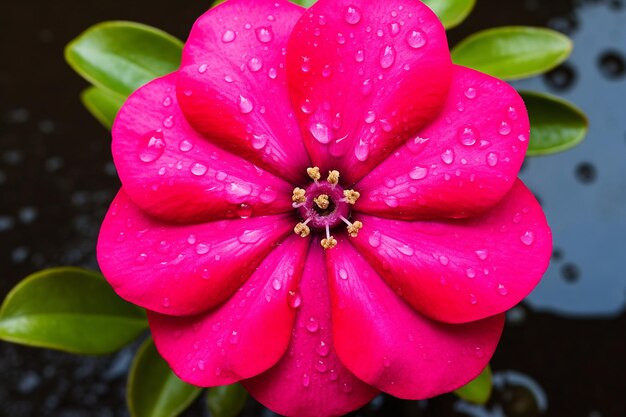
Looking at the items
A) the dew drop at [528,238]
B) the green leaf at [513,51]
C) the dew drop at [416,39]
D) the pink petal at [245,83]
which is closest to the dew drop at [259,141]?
the pink petal at [245,83]

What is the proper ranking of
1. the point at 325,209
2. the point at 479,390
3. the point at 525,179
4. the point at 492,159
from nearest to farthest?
1. the point at 492,159
2. the point at 325,209
3. the point at 479,390
4. the point at 525,179

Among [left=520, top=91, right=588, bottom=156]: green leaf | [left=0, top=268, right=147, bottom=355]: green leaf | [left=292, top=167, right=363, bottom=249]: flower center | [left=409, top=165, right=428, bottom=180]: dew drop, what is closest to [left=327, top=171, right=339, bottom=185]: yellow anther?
[left=292, top=167, right=363, bottom=249]: flower center

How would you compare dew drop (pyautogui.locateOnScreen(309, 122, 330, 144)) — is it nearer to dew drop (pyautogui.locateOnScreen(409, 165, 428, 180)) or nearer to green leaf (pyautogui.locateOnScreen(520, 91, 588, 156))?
dew drop (pyautogui.locateOnScreen(409, 165, 428, 180))

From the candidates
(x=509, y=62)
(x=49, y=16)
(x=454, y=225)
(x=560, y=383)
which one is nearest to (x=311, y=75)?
(x=454, y=225)

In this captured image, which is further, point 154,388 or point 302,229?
point 154,388

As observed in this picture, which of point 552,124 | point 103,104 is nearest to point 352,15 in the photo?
point 552,124

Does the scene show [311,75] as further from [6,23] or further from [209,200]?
[6,23]

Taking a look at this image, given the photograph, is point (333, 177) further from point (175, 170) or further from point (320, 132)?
point (175, 170)
